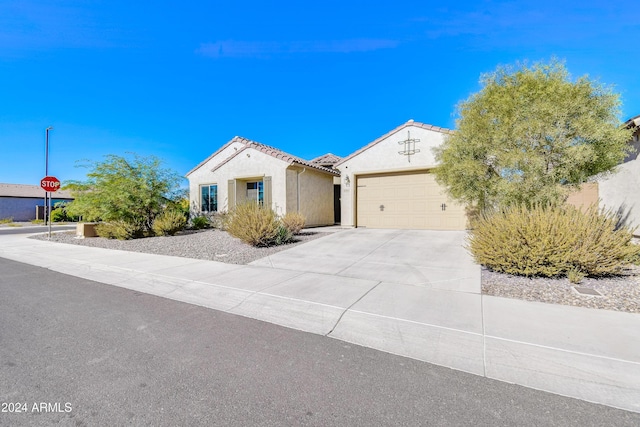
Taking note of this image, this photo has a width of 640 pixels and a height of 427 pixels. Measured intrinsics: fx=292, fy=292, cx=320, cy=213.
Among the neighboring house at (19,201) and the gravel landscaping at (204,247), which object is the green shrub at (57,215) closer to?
the neighboring house at (19,201)

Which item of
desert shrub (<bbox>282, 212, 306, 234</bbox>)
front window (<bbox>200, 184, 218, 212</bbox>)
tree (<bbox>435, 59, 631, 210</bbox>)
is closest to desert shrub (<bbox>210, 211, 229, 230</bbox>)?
front window (<bbox>200, 184, 218, 212</bbox>)

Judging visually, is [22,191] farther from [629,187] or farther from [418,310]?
[629,187]

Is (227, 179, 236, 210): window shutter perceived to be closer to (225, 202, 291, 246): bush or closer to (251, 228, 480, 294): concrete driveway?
(225, 202, 291, 246): bush

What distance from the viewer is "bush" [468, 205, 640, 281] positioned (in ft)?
18.7

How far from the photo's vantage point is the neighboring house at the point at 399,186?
1262 centimetres

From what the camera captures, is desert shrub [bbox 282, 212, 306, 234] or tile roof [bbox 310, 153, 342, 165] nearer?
desert shrub [bbox 282, 212, 306, 234]

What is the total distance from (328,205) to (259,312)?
12864 mm

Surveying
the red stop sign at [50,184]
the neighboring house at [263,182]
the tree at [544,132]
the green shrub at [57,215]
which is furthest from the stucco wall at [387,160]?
the green shrub at [57,215]

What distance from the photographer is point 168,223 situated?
43.7ft

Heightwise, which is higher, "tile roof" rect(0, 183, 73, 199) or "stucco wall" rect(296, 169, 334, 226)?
"tile roof" rect(0, 183, 73, 199)

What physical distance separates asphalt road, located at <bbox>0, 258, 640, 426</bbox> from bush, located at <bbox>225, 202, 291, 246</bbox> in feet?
18.5

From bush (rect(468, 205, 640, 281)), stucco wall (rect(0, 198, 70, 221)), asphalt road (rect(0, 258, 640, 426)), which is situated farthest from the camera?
stucco wall (rect(0, 198, 70, 221))

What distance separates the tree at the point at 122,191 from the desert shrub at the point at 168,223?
0.74 meters

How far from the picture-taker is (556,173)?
748 centimetres
